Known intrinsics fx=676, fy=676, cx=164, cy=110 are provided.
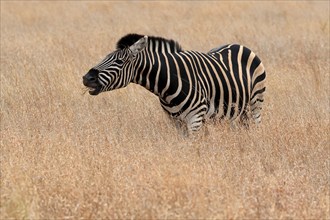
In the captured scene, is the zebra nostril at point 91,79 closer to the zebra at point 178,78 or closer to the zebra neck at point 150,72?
the zebra at point 178,78

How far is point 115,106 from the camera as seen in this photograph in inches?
337

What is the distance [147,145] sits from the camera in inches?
249

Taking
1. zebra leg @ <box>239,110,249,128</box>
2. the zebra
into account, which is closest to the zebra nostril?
the zebra

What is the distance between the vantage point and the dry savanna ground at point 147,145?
4.51 m

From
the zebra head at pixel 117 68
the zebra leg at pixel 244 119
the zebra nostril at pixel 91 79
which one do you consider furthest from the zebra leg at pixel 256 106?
the zebra nostril at pixel 91 79

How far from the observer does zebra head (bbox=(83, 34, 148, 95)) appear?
650 centimetres

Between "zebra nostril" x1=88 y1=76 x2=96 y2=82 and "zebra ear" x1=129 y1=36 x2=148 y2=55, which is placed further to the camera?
"zebra ear" x1=129 y1=36 x2=148 y2=55

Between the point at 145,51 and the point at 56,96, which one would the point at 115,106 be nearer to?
the point at 56,96

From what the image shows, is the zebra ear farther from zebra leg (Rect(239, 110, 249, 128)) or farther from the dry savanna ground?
zebra leg (Rect(239, 110, 249, 128))

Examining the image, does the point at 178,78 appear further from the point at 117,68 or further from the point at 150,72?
the point at 117,68

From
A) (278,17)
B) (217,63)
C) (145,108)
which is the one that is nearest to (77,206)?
(217,63)

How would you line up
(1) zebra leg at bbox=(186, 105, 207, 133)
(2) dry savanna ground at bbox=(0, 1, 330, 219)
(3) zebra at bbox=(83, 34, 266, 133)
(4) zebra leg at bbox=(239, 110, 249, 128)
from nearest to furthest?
(2) dry savanna ground at bbox=(0, 1, 330, 219)
(3) zebra at bbox=(83, 34, 266, 133)
(1) zebra leg at bbox=(186, 105, 207, 133)
(4) zebra leg at bbox=(239, 110, 249, 128)

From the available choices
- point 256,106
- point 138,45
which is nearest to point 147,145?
point 138,45

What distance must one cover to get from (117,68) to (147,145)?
0.83 meters
